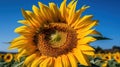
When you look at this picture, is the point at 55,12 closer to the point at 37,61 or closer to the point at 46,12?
the point at 46,12

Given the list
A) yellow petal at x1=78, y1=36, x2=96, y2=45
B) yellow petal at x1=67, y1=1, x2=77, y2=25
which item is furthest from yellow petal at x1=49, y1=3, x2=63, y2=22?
yellow petal at x1=78, y1=36, x2=96, y2=45

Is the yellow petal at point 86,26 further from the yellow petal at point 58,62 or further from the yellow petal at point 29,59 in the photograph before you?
the yellow petal at point 29,59

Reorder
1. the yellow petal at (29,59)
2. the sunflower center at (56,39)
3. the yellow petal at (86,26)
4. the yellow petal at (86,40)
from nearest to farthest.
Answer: the yellow petal at (86,40) < the yellow petal at (86,26) < the yellow petal at (29,59) < the sunflower center at (56,39)

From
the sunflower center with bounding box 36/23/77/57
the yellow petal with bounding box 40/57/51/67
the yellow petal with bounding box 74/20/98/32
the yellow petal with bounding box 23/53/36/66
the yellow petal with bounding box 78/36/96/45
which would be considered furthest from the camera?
the sunflower center with bounding box 36/23/77/57

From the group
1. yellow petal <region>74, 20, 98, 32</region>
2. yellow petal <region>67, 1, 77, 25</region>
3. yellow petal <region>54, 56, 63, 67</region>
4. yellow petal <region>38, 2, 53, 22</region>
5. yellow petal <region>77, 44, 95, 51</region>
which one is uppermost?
yellow petal <region>38, 2, 53, 22</region>

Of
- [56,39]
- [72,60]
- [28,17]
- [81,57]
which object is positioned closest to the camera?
[81,57]

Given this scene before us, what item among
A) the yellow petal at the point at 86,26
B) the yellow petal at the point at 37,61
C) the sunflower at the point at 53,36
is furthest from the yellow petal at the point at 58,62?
the yellow petal at the point at 86,26

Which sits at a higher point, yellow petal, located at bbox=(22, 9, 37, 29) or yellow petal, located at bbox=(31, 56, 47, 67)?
yellow petal, located at bbox=(22, 9, 37, 29)

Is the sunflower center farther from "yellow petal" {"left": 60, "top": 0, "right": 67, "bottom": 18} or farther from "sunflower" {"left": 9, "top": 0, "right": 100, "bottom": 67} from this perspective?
"yellow petal" {"left": 60, "top": 0, "right": 67, "bottom": 18}

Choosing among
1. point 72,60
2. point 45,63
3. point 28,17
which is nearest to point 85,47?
point 72,60
